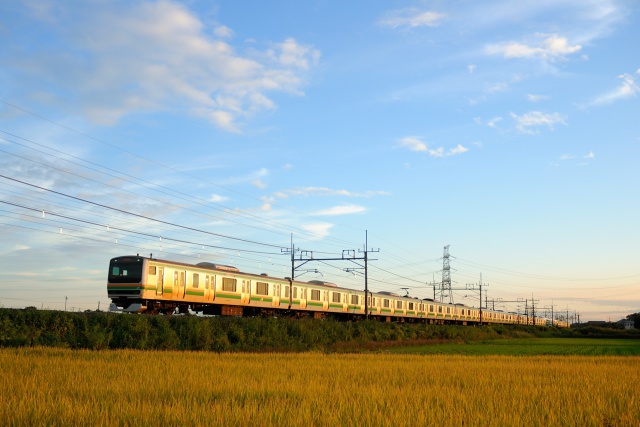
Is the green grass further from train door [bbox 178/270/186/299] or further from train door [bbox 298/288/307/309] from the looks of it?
train door [bbox 178/270/186/299]

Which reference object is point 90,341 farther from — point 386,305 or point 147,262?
point 386,305

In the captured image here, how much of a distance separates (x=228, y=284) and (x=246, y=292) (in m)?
1.94

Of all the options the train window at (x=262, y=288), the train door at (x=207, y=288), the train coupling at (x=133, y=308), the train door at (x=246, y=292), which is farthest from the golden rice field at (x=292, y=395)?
the train window at (x=262, y=288)

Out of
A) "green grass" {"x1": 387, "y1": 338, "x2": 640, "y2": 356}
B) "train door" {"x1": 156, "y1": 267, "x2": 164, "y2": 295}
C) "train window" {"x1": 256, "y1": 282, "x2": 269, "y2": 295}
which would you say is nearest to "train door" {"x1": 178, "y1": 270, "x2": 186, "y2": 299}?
"train door" {"x1": 156, "y1": 267, "x2": 164, "y2": 295}

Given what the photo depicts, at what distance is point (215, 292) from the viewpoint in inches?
1377

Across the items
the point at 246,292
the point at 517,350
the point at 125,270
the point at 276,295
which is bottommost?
the point at 517,350

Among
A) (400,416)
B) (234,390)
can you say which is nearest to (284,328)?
(234,390)

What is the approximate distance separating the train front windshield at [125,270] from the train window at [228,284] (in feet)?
20.3

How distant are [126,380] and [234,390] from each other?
92.7 inches

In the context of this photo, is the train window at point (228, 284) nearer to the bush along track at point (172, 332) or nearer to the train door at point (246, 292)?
the train door at point (246, 292)

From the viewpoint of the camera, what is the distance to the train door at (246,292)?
37500mm

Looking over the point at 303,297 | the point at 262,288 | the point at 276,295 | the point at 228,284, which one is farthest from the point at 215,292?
the point at 303,297

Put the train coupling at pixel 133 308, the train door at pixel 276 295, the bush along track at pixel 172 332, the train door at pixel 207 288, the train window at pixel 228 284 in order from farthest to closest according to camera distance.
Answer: the train door at pixel 276 295 → the train window at pixel 228 284 → the train door at pixel 207 288 → the train coupling at pixel 133 308 → the bush along track at pixel 172 332

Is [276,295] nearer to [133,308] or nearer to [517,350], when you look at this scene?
[133,308]
